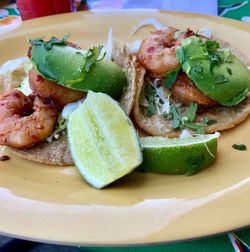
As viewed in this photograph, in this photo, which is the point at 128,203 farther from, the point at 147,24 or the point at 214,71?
the point at 147,24

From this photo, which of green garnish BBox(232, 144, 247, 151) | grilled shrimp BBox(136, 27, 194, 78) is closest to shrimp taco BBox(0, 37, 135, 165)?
grilled shrimp BBox(136, 27, 194, 78)

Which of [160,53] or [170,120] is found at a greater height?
[160,53]

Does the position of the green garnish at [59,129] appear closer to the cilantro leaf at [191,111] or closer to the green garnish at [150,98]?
the green garnish at [150,98]

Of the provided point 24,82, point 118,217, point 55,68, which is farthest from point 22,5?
point 118,217

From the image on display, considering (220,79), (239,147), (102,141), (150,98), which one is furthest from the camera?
(150,98)

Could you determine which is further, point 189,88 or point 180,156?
point 189,88

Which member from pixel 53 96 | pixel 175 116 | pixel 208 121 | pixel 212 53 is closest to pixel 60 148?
pixel 53 96

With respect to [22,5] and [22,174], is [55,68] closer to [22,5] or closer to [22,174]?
[22,174]
